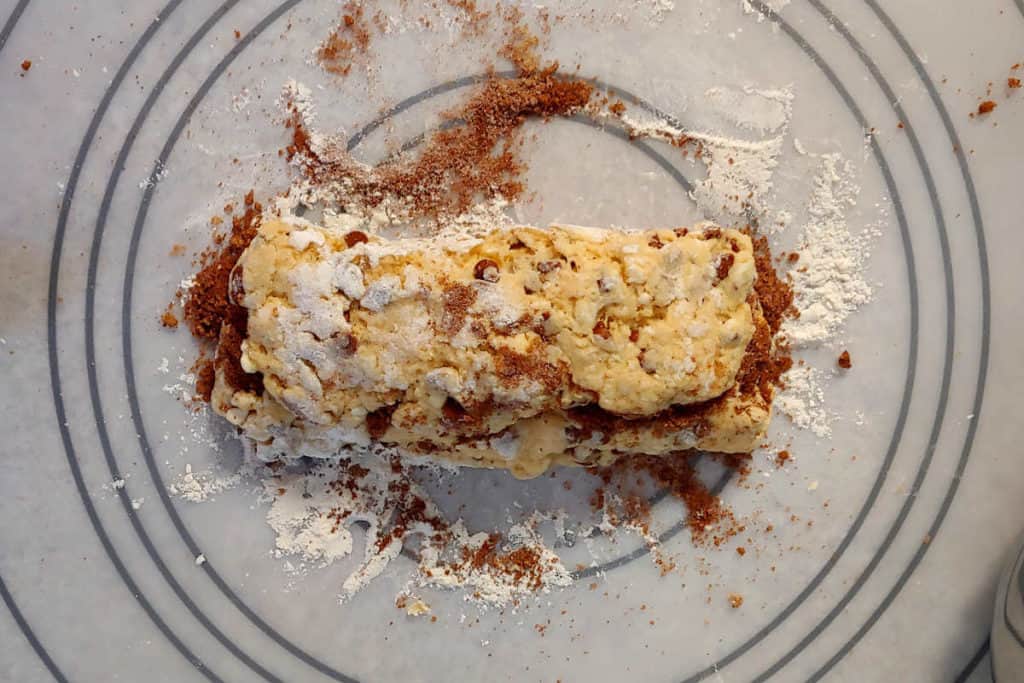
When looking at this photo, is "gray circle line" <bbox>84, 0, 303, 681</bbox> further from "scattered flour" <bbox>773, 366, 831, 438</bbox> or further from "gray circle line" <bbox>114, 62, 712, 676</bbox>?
"scattered flour" <bbox>773, 366, 831, 438</bbox>

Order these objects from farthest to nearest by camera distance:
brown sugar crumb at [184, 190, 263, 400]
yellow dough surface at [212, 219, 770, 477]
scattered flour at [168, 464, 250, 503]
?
scattered flour at [168, 464, 250, 503] → brown sugar crumb at [184, 190, 263, 400] → yellow dough surface at [212, 219, 770, 477]

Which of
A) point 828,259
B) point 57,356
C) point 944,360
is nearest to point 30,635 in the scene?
point 57,356

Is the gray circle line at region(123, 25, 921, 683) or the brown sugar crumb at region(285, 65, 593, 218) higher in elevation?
the brown sugar crumb at region(285, 65, 593, 218)

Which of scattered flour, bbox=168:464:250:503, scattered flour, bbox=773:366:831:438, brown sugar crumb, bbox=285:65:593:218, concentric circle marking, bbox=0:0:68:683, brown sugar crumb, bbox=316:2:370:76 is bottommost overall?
concentric circle marking, bbox=0:0:68:683

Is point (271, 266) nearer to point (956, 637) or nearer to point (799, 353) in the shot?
point (799, 353)

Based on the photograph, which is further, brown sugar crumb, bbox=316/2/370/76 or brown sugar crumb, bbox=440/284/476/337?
brown sugar crumb, bbox=316/2/370/76

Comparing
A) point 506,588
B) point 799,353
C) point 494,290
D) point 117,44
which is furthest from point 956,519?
point 117,44

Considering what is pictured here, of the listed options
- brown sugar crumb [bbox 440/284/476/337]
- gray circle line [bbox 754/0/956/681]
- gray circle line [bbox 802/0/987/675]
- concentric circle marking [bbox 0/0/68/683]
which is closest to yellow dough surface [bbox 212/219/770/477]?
brown sugar crumb [bbox 440/284/476/337]
